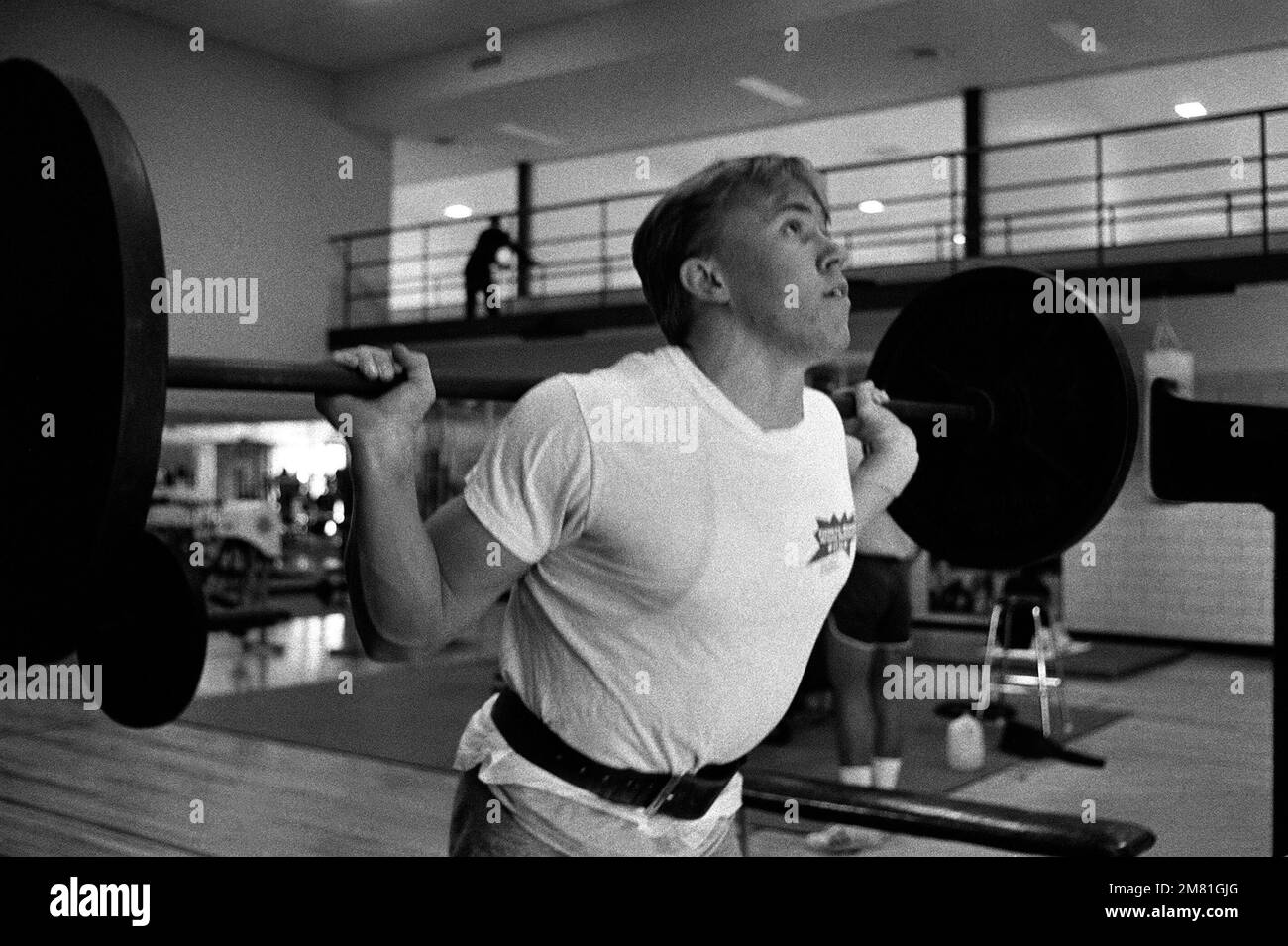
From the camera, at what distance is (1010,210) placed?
9086 millimetres

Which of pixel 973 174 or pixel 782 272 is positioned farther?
pixel 973 174

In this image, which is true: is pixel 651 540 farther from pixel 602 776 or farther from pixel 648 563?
pixel 602 776

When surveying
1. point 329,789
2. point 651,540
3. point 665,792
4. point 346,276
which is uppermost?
point 346,276

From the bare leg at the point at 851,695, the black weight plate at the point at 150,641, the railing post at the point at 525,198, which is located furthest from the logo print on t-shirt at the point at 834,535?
the railing post at the point at 525,198

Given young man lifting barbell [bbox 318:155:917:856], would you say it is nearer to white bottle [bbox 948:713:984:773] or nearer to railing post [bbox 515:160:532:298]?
white bottle [bbox 948:713:984:773]

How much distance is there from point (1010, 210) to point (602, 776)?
28.5ft

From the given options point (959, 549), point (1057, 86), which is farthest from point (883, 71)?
point (959, 549)

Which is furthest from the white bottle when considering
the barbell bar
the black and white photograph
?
the barbell bar

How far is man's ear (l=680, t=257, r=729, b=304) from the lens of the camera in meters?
1.11

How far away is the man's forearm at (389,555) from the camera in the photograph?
945 mm

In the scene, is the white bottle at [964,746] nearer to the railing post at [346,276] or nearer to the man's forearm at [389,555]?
the man's forearm at [389,555]

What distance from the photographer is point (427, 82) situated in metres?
9.28

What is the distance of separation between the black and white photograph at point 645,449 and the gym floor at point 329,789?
3cm

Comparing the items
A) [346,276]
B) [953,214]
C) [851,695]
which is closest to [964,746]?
[851,695]
